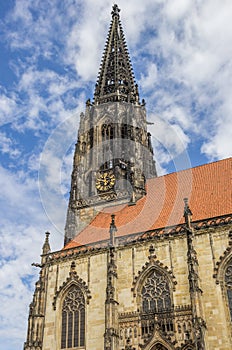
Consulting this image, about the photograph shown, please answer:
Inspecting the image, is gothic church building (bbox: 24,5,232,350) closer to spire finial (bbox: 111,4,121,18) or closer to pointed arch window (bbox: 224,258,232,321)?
pointed arch window (bbox: 224,258,232,321)

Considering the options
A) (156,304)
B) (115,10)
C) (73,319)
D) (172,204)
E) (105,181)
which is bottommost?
(73,319)

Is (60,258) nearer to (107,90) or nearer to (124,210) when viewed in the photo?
(124,210)

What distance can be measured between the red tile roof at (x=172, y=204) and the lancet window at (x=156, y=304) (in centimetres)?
270

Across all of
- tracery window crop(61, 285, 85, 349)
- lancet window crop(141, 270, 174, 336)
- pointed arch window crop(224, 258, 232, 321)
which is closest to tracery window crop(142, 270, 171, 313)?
lancet window crop(141, 270, 174, 336)

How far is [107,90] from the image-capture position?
1293 inches

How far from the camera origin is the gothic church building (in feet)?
55.9

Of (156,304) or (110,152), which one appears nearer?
(156,304)

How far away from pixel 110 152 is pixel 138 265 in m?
10.3

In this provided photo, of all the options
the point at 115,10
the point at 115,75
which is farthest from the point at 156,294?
the point at 115,10

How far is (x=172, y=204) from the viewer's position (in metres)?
22.1

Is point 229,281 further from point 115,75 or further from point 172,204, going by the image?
point 115,75

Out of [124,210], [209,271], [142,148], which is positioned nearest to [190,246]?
[209,271]

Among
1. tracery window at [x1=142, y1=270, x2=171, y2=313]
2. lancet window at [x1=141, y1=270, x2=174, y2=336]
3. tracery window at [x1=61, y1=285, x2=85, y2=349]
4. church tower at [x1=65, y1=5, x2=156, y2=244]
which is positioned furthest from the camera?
church tower at [x1=65, y1=5, x2=156, y2=244]

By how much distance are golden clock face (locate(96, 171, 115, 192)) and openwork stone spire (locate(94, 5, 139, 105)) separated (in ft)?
22.6
